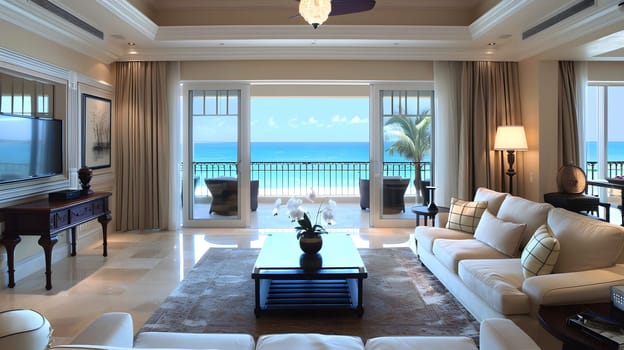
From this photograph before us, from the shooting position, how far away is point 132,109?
21.0 feet

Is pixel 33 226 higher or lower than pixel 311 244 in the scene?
higher

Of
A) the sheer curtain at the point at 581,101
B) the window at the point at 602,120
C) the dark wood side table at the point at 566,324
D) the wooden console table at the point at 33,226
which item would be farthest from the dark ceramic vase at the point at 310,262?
the window at the point at 602,120

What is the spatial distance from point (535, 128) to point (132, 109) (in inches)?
233

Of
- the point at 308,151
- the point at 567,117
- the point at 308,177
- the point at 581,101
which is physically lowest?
the point at 308,177

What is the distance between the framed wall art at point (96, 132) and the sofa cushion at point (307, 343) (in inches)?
181

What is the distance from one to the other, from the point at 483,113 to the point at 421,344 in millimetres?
5198

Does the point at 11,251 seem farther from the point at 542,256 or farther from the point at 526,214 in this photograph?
the point at 526,214

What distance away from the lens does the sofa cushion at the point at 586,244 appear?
2.64m

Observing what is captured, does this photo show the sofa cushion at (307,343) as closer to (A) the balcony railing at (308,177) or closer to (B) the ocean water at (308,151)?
(A) the balcony railing at (308,177)

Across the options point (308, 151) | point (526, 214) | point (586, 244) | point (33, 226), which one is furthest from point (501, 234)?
point (308, 151)

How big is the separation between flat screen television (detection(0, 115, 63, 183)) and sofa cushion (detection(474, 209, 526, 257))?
4528 millimetres

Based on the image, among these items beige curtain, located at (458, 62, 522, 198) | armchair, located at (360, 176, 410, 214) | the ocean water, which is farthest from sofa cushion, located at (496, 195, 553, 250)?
the ocean water

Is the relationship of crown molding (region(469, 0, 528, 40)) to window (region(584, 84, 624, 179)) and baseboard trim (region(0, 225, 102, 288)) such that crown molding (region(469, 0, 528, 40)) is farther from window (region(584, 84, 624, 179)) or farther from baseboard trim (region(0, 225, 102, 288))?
baseboard trim (region(0, 225, 102, 288))

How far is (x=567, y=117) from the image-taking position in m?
6.06
